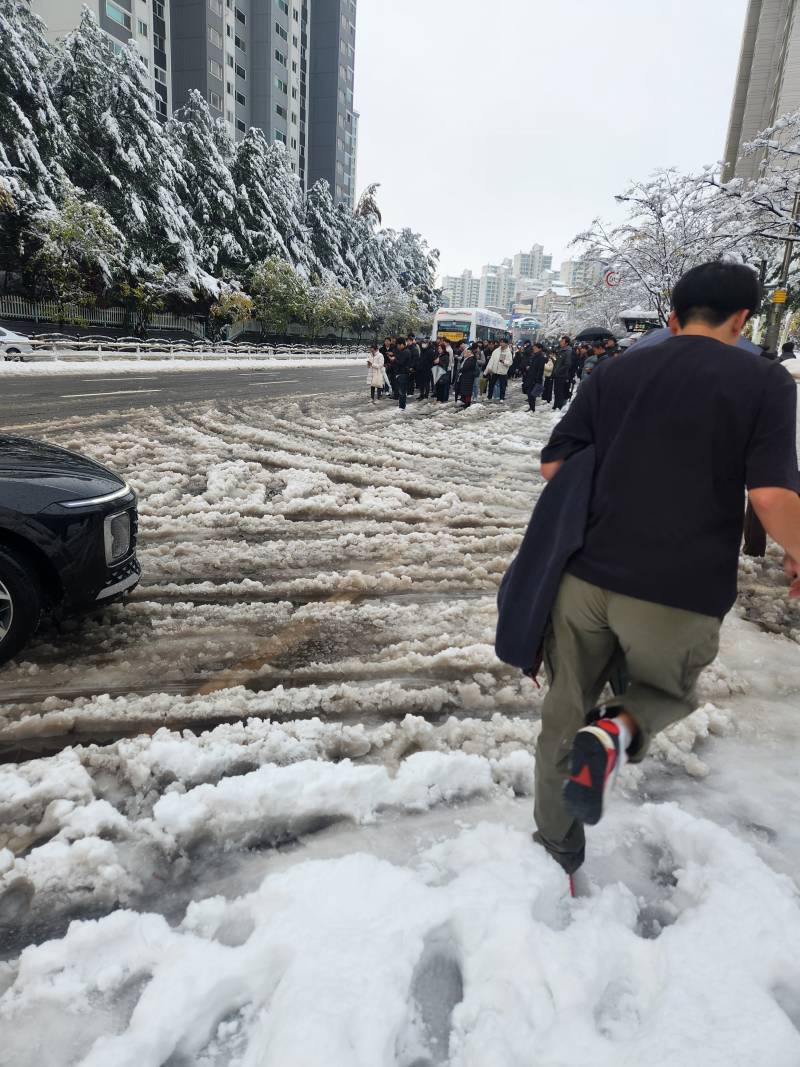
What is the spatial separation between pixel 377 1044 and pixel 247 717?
1657 millimetres

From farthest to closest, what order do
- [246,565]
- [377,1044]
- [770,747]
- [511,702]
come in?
[246,565], [511,702], [770,747], [377,1044]

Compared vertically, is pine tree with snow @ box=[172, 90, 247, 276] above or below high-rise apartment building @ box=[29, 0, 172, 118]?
below

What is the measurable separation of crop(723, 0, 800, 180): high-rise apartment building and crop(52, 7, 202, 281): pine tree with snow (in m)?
60.6

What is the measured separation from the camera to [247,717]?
3.09 metres

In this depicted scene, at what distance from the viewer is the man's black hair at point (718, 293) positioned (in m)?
1.77

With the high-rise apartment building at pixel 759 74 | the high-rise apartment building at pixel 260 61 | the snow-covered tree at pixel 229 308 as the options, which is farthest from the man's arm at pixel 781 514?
the high-rise apartment building at pixel 759 74

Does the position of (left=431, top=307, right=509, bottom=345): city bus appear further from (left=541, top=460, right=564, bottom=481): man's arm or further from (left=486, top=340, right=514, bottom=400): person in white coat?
(left=541, top=460, right=564, bottom=481): man's arm

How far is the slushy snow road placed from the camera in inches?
66.5

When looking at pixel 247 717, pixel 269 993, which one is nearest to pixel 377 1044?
pixel 269 993

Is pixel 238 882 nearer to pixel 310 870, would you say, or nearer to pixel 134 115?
pixel 310 870

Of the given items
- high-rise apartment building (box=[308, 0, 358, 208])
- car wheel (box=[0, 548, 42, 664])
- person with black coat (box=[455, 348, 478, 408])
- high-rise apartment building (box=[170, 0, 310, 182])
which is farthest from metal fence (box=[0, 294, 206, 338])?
high-rise apartment building (box=[308, 0, 358, 208])

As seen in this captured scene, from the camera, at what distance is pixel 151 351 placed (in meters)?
32.7

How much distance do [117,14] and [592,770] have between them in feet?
224

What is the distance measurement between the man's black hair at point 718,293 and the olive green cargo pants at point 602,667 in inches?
31.9
